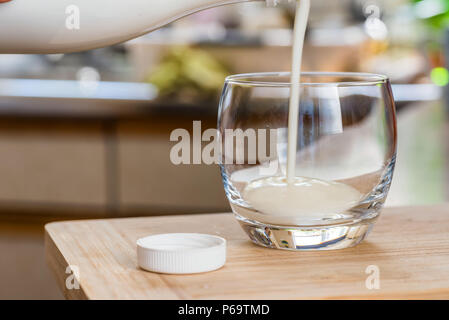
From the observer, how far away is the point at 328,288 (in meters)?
0.57

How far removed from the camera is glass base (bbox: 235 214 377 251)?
682mm

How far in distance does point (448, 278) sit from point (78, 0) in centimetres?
44

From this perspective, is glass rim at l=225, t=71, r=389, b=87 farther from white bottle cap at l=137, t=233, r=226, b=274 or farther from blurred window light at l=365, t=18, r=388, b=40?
blurred window light at l=365, t=18, r=388, b=40

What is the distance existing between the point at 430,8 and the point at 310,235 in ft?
9.12

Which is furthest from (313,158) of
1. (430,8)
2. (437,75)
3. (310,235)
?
(437,75)

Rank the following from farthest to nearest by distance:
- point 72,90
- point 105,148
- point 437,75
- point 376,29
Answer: point 376,29
point 437,75
point 72,90
point 105,148

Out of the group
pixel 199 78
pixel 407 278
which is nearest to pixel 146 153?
pixel 199 78

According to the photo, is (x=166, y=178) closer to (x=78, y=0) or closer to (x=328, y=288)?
(x=78, y=0)

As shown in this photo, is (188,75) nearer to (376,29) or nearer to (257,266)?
(376,29)

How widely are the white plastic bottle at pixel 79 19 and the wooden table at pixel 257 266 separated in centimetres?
21

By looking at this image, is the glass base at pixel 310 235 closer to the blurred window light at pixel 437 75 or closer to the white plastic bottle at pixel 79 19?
the white plastic bottle at pixel 79 19

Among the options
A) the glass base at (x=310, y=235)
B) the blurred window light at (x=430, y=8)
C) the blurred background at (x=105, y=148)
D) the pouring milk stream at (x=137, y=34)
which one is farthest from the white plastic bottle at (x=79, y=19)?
the blurred window light at (x=430, y=8)

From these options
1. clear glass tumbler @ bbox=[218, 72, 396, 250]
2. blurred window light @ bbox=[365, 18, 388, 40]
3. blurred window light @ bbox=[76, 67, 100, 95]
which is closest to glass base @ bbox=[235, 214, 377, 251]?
clear glass tumbler @ bbox=[218, 72, 396, 250]

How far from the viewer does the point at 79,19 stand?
723 millimetres
